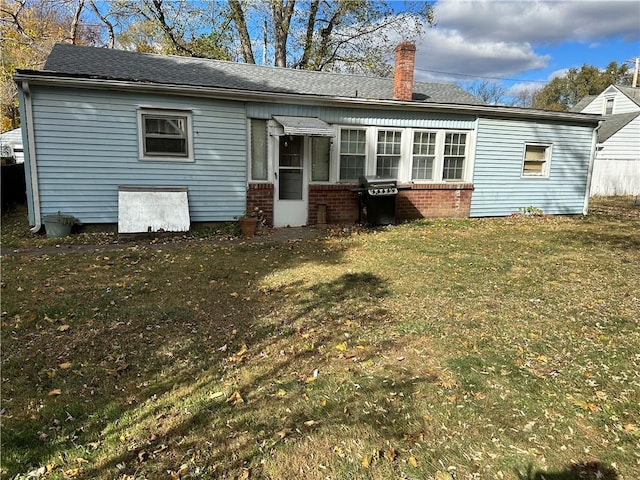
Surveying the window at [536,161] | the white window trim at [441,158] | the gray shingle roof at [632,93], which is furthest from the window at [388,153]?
the gray shingle roof at [632,93]

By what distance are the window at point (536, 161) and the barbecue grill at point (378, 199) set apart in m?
4.85

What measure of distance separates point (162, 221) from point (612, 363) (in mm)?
7754

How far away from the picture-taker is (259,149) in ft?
31.1

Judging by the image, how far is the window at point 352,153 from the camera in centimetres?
1025

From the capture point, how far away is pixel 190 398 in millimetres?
2982

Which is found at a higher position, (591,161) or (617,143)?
(617,143)

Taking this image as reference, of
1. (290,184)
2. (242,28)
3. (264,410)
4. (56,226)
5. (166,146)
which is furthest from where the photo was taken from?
(242,28)

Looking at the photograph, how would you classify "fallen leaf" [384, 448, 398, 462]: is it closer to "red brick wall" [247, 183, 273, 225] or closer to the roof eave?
"red brick wall" [247, 183, 273, 225]

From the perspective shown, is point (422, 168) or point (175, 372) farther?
point (422, 168)

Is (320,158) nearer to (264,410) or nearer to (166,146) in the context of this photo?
(166,146)

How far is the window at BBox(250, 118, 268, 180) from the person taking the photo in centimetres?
940

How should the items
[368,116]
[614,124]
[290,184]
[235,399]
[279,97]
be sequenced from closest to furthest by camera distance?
1. [235,399]
2. [279,97]
3. [290,184]
4. [368,116]
5. [614,124]

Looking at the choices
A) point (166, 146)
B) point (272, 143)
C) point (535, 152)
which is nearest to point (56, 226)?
point (166, 146)

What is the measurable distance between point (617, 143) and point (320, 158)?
2306 cm
